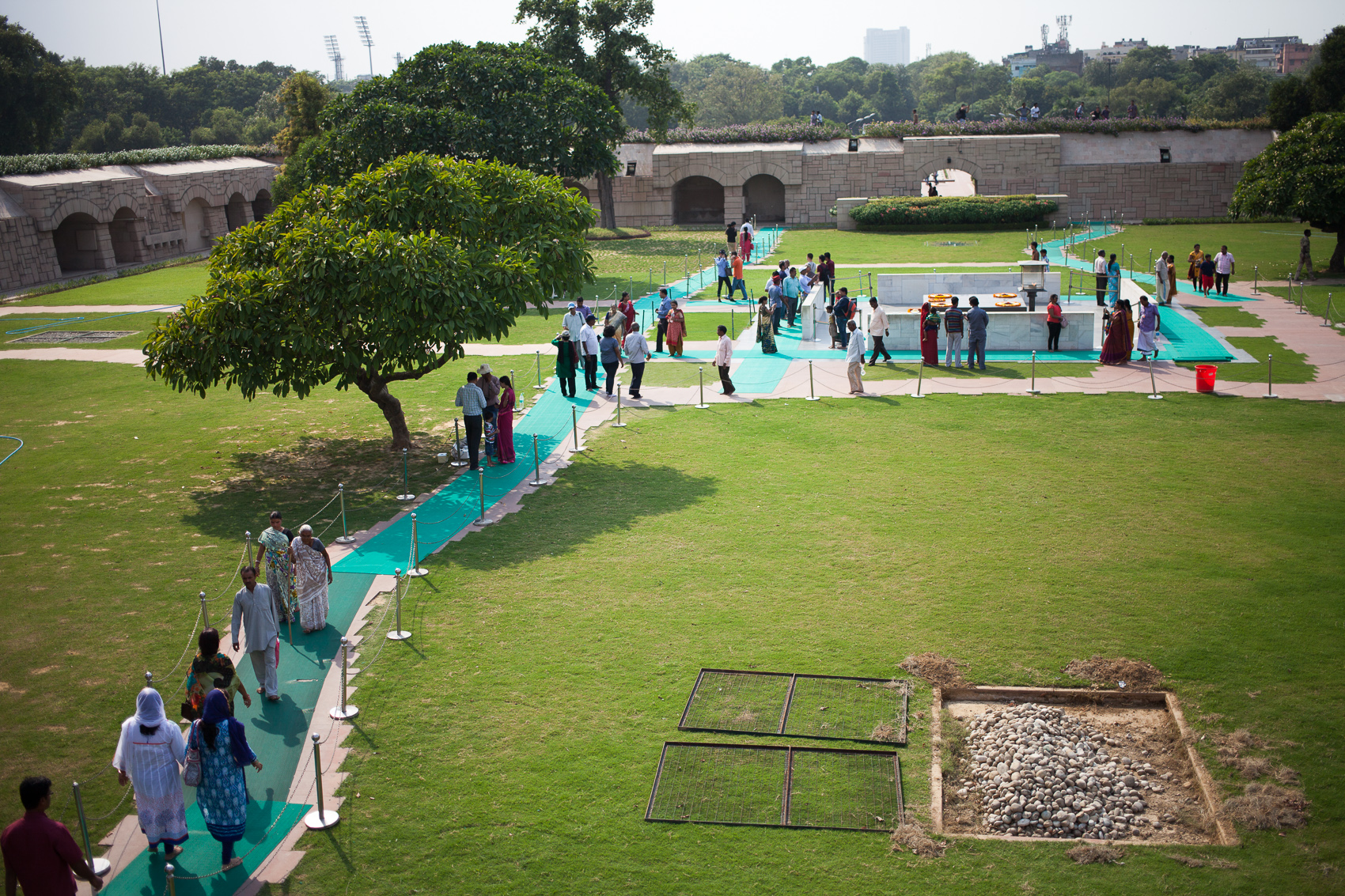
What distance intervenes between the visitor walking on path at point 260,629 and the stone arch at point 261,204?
149ft

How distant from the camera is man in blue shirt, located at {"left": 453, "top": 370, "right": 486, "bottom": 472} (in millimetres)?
14484

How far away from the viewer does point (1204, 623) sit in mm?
9539

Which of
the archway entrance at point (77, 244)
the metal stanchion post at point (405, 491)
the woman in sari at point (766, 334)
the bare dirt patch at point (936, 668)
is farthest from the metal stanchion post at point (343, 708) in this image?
the archway entrance at point (77, 244)

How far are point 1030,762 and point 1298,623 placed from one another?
389 centimetres

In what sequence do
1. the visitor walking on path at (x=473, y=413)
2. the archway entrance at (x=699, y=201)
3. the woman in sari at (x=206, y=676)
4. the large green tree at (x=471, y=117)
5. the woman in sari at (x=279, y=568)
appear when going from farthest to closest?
the archway entrance at (x=699, y=201)
the large green tree at (x=471, y=117)
the visitor walking on path at (x=473, y=413)
the woman in sari at (x=279, y=568)
the woman in sari at (x=206, y=676)

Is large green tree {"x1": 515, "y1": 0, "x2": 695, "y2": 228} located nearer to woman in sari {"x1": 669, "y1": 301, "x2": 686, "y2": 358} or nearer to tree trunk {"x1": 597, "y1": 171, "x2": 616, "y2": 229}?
tree trunk {"x1": 597, "y1": 171, "x2": 616, "y2": 229}

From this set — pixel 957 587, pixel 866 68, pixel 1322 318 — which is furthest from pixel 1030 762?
pixel 866 68

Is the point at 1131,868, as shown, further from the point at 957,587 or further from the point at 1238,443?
the point at 1238,443

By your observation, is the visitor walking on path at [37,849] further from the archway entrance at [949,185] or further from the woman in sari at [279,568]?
the archway entrance at [949,185]

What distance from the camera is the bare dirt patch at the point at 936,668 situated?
8.73 metres

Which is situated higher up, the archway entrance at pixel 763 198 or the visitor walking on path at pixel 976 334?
the archway entrance at pixel 763 198

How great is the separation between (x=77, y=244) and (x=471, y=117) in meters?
21.4

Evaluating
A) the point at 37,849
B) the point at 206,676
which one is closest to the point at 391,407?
the point at 206,676

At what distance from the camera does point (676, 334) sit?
21.5m
